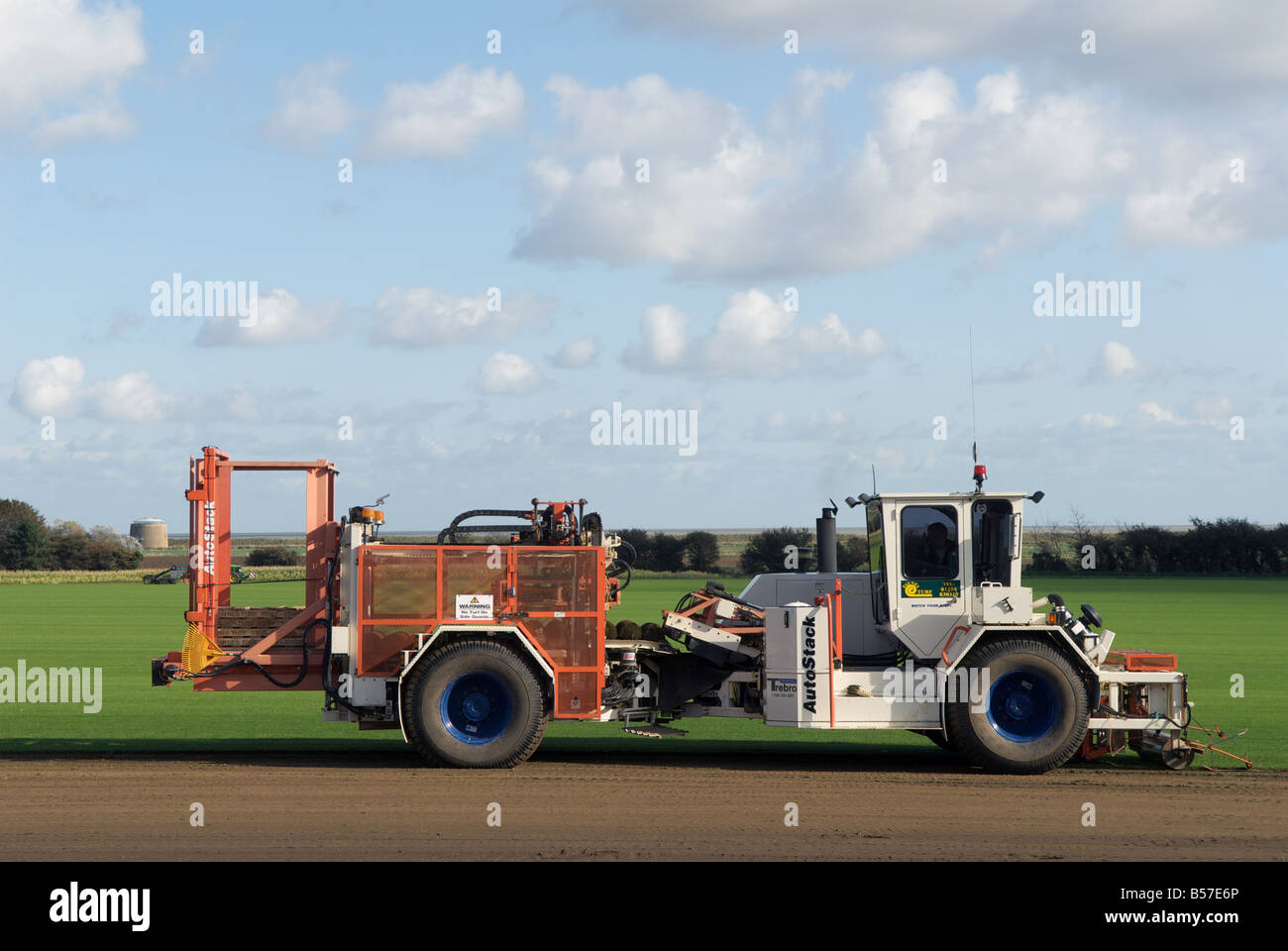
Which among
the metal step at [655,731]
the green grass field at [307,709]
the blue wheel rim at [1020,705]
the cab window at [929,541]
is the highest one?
the cab window at [929,541]

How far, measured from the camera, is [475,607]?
1284 cm

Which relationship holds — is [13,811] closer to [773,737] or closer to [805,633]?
[805,633]

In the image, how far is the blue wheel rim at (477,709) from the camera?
12.7 metres

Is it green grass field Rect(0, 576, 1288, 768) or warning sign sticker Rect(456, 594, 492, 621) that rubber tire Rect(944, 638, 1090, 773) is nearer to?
green grass field Rect(0, 576, 1288, 768)

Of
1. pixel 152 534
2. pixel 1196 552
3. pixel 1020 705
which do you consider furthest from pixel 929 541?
pixel 152 534

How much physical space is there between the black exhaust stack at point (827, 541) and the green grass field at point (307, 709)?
2106 mm

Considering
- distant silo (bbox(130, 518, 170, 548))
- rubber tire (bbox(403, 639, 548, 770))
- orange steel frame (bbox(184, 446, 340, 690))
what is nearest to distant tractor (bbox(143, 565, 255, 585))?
orange steel frame (bbox(184, 446, 340, 690))

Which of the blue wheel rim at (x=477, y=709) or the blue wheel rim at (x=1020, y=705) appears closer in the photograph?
the blue wheel rim at (x=1020, y=705)

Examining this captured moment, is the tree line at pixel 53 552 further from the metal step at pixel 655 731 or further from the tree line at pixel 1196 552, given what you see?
the metal step at pixel 655 731

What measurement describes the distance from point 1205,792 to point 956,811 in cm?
258

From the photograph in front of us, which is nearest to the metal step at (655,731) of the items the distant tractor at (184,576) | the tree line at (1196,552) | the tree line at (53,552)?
the distant tractor at (184,576)

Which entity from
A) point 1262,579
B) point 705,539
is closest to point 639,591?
point 705,539

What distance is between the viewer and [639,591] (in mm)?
53938
